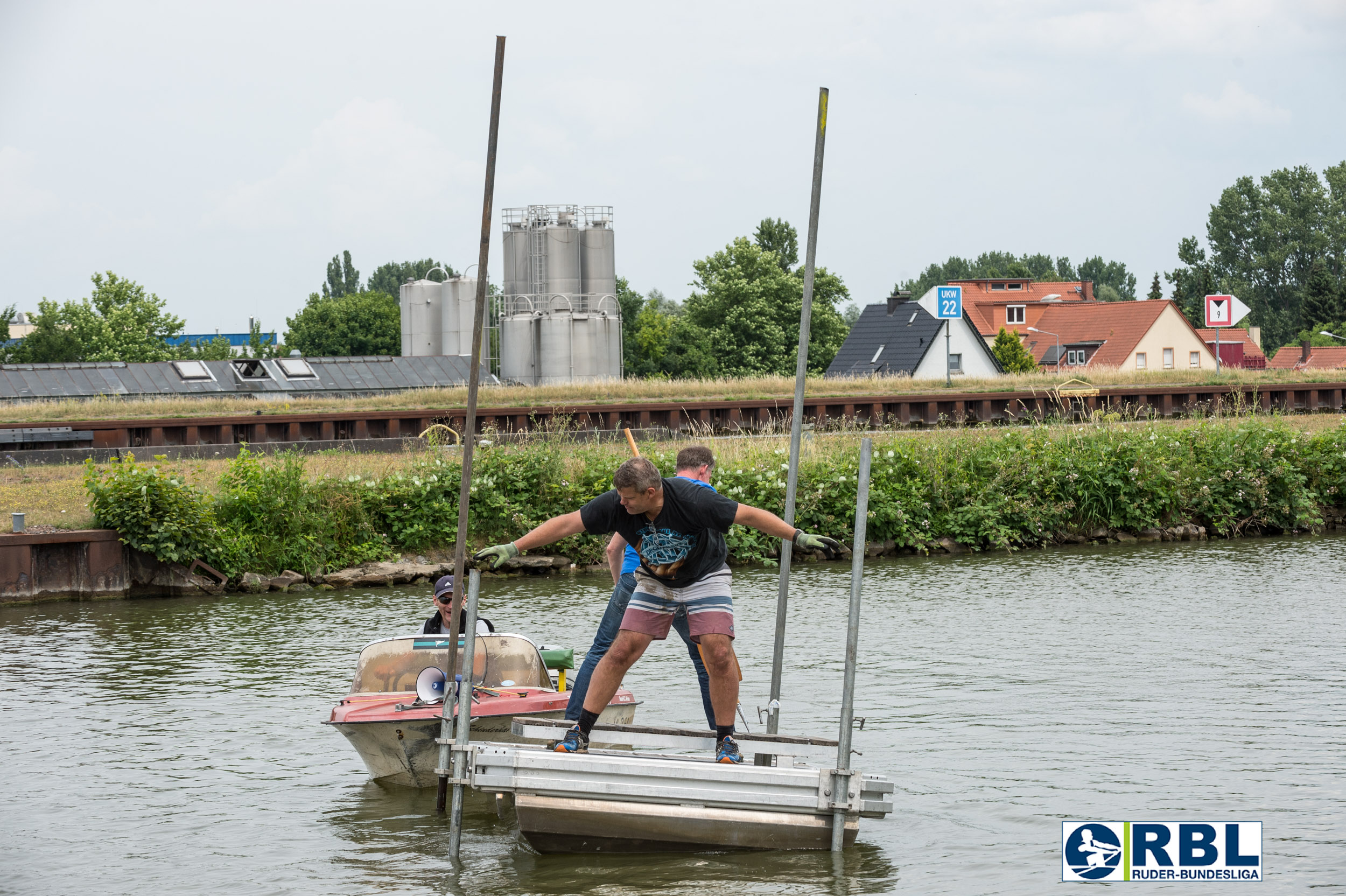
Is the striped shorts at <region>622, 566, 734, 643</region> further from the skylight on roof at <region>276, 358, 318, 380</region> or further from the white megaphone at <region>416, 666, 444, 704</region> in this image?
the skylight on roof at <region>276, 358, 318, 380</region>

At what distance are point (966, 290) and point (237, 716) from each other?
3313 inches

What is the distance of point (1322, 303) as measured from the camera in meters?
102

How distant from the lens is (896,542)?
22.7 meters

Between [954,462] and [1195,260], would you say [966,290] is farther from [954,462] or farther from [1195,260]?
[954,462]

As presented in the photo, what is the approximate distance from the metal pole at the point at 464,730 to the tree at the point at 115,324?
6720 cm

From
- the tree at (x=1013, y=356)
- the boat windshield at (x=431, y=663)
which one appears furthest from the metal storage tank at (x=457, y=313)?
the boat windshield at (x=431, y=663)

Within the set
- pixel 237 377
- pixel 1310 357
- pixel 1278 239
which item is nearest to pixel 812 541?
pixel 237 377

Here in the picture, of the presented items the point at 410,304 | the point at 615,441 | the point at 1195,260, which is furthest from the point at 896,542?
the point at 1195,260

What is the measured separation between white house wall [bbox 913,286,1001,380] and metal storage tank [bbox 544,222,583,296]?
22112 millimetres

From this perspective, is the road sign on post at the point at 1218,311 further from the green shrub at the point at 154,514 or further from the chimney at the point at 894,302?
the green shrub at the point at 154,514

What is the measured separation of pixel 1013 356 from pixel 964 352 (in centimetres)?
303

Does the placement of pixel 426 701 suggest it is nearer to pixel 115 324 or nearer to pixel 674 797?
pixel 674 797

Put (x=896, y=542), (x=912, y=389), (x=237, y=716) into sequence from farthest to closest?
(x=912, y=389), (x=896, y=542), (x=237, y=716)

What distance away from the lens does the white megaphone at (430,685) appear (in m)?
8.88
